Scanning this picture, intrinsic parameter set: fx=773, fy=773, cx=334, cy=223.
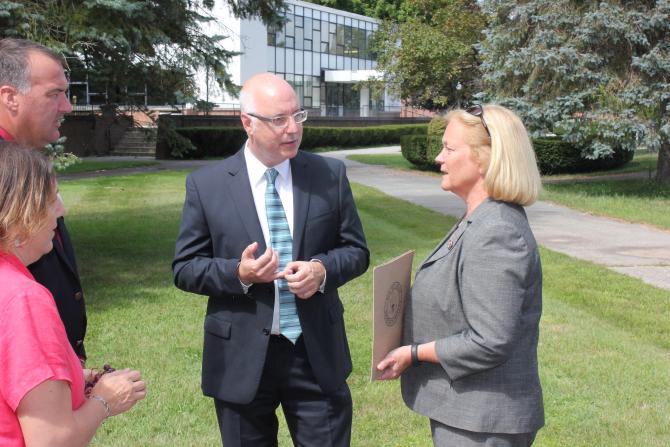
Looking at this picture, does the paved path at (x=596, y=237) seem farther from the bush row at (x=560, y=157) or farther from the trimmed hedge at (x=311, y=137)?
the trimmed hedge at (x=311, y=137)

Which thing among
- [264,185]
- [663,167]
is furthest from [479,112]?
[663,167]

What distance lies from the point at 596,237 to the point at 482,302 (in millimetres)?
11128

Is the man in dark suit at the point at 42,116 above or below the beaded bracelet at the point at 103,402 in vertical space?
above

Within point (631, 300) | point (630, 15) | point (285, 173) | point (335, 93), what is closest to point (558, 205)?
point (630, 15)

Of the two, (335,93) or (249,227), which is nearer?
(249,227)

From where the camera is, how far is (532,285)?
266cm

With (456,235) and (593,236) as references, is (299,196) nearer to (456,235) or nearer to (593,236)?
(456,235)

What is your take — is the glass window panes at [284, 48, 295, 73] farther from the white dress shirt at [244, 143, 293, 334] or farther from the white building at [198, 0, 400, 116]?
the white dress shirt at [244, 143, 293, 334]

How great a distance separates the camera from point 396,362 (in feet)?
9.34

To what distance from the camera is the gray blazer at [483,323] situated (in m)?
2.57

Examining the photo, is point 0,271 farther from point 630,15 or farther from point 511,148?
point 630,15

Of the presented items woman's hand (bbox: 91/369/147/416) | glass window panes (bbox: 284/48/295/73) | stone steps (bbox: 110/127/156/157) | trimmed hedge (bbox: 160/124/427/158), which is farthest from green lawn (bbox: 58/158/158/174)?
glass window panes (bbox: 284/48/295/73)

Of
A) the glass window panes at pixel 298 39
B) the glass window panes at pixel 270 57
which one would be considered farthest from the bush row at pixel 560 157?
the glass window panes at pixel 298 39

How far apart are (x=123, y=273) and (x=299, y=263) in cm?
729
